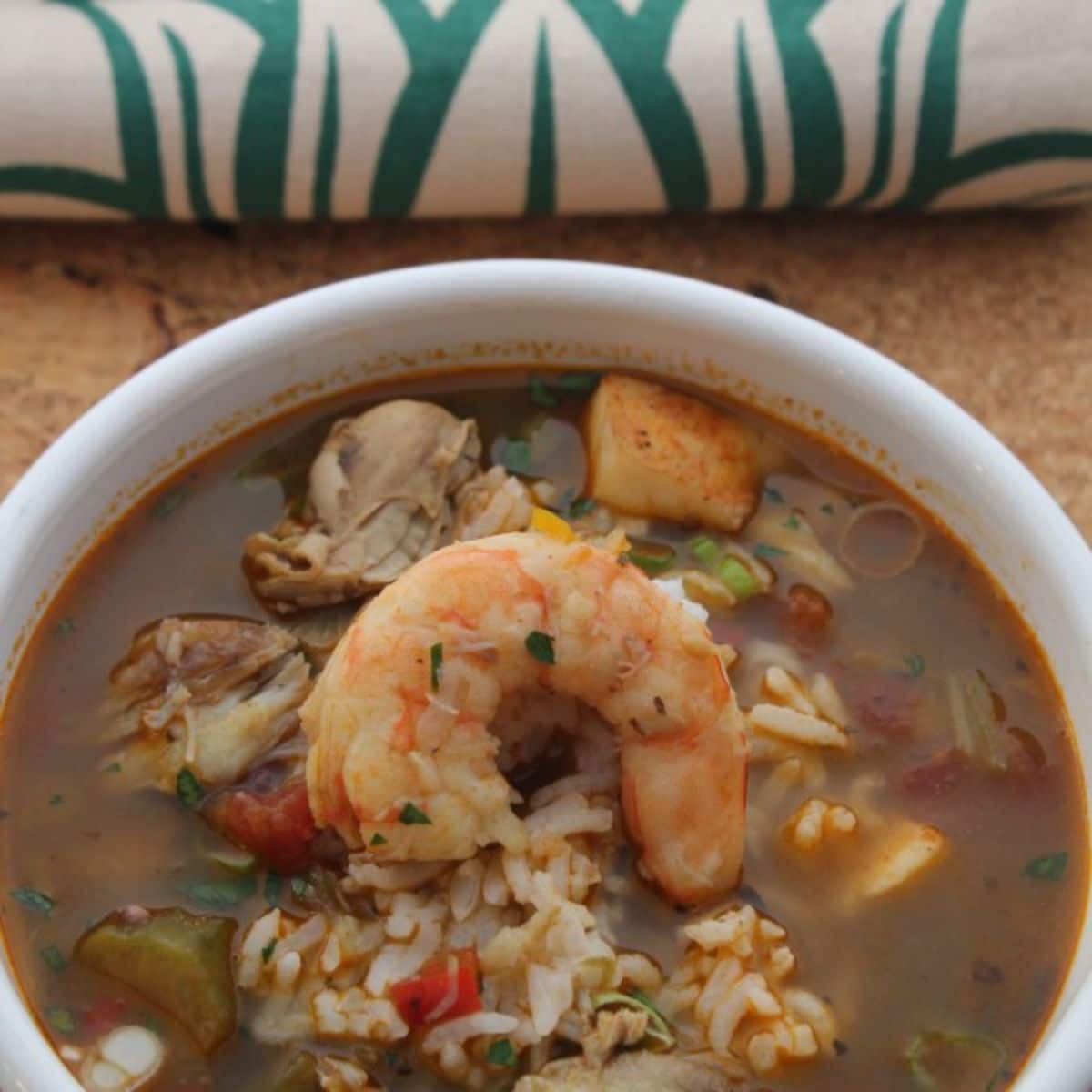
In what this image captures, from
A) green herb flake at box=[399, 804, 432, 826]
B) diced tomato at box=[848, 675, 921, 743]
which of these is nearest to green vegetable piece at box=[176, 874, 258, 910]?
green herb flake at box=[399, 804, 432, 826]

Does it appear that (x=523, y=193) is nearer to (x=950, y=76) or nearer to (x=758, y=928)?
(x=950, y=76)

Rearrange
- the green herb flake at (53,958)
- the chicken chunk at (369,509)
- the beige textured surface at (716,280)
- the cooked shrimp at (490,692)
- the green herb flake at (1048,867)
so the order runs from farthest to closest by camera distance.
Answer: the beige textured surface at (716,280)
the chicken chunk at (369,509)
the green herb flake at (1048,867)
the green herb flake at (53,958)
the cooked shrimp at (490,692)

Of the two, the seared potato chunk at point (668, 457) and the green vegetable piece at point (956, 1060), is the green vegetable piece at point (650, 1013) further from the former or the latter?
the seared potato chunk at point (668, 457)

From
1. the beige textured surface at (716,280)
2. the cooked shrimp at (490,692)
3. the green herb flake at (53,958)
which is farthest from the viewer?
the beige textured surface at (716,280)

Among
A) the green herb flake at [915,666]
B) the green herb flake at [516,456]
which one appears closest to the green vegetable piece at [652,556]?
the green herb flake at [516,456]

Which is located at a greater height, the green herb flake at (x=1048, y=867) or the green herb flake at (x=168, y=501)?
the green herb flake at (x=168, y=501)

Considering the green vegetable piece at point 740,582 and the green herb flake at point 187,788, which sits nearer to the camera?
the green herb flake at point 187,788

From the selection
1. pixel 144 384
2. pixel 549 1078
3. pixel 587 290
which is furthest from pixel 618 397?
pixel 549 1078
